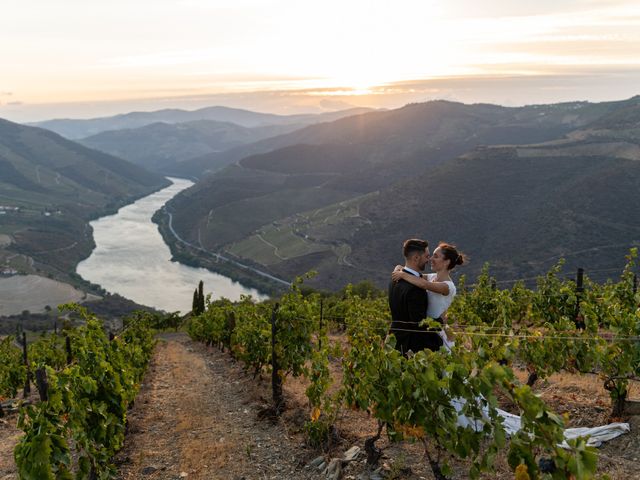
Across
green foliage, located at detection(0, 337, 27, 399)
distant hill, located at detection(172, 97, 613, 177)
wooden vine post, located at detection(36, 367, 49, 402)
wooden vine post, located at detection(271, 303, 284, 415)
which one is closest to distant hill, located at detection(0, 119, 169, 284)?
distant hill, located at detection(172, 97, 613, 177)

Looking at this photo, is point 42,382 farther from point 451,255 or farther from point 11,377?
point 11,377

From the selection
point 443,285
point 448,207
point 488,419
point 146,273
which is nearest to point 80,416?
point 443,285

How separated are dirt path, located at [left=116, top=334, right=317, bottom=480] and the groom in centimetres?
218

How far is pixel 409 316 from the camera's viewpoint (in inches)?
222

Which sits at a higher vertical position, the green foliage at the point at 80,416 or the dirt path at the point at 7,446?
the green foliage at the point at 80,416

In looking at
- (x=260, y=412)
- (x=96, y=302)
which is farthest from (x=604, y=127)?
(x=260, y=412)

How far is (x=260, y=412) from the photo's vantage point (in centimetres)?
876

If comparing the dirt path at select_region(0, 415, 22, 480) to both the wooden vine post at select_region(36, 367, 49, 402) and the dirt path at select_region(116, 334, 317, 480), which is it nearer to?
the wooden vine post at select_region(36, 367, 49, 402)

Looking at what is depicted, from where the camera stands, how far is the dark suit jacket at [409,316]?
220 inches

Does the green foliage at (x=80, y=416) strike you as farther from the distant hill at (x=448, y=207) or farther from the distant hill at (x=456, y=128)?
the distant hill at (x=456, y=128)

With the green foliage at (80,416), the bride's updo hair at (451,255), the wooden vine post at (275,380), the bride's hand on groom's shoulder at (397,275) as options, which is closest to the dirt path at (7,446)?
the green foliage at (80,416)

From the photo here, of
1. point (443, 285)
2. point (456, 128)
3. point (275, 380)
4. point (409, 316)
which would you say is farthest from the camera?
point (456, 128)

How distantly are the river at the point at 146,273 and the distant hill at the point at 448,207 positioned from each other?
8196 mm

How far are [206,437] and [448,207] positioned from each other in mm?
76387
